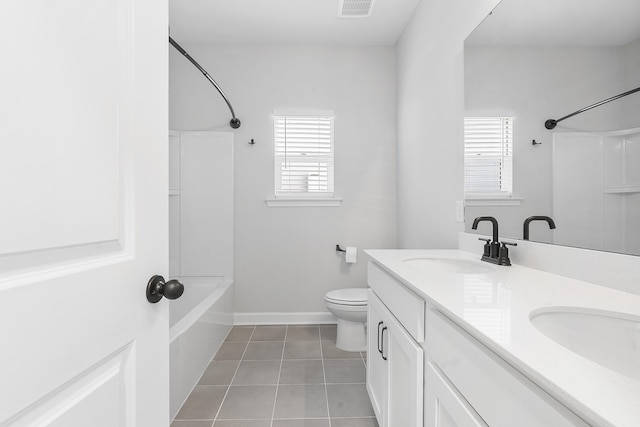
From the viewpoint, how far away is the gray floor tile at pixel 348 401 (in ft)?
5.47

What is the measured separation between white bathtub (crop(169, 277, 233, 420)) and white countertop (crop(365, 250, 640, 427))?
51.2 inches

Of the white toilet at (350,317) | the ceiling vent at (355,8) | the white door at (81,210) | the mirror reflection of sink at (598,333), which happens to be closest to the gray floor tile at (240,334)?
the white toilet at (350,317)

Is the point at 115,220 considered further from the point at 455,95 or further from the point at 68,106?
the point at 455,95

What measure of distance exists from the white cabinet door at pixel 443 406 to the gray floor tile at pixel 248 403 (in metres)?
1.09

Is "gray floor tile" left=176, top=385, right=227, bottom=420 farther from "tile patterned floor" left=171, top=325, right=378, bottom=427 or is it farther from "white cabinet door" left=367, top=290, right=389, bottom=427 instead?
"white cabinet door" left=367, top=290, right=389, bottom=427

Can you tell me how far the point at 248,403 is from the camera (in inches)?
68.7

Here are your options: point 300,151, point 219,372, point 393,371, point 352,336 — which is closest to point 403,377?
point 393,371

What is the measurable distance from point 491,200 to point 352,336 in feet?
4.94

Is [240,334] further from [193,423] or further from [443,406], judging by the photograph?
[443,406]

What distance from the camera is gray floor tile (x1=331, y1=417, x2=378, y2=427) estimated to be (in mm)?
1575

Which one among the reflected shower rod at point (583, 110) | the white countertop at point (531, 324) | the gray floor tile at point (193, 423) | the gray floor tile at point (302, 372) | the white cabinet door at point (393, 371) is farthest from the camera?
the gray floor tile at point (302, 372)

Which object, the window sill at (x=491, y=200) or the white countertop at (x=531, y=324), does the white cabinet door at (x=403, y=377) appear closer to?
→ the white countertop at (x=531, y=324)

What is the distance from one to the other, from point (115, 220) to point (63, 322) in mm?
191

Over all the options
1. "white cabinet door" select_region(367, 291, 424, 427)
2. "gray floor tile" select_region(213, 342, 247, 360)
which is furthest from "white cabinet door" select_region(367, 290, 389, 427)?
"gray floor tile" select_region(213, 342, 247, 360)
